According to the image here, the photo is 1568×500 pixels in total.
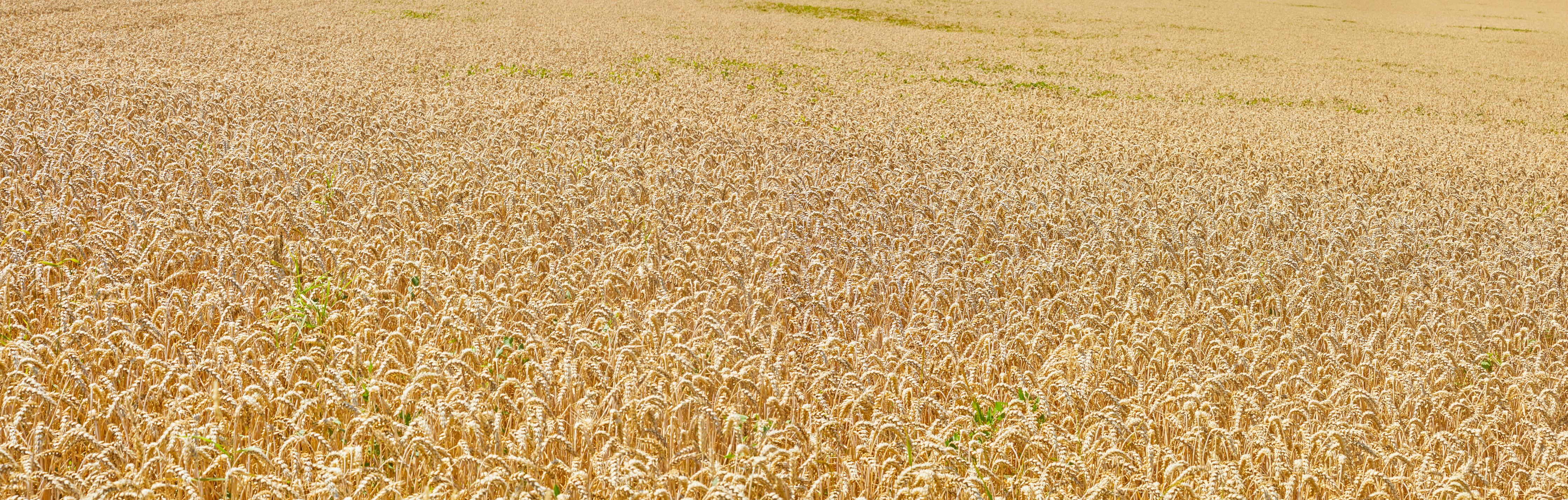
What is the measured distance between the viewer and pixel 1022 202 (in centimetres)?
717

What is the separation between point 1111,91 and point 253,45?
1573cm

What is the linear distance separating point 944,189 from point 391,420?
203 inches

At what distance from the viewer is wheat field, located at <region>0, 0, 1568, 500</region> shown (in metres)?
3.04

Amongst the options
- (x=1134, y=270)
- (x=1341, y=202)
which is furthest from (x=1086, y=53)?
(x=1134, y=270)

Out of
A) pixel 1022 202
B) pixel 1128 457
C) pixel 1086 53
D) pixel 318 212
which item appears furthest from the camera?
pixel 1086 53

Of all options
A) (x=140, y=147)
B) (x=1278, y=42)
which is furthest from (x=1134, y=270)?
(x=1278, y=42)

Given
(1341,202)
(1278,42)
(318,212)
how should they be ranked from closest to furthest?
1. (318,212)
2. (1341,202)
3. (1278,42)

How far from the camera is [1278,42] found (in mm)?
31766

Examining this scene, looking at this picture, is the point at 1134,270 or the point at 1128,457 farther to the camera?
the point at 1134,270

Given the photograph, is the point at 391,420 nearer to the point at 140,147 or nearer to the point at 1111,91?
the point at 140,147

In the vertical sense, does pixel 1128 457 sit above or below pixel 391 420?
below

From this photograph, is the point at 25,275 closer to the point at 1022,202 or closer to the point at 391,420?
the point at 391,420

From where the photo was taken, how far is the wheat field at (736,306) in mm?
3035

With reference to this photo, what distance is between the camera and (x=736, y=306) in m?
4.67
